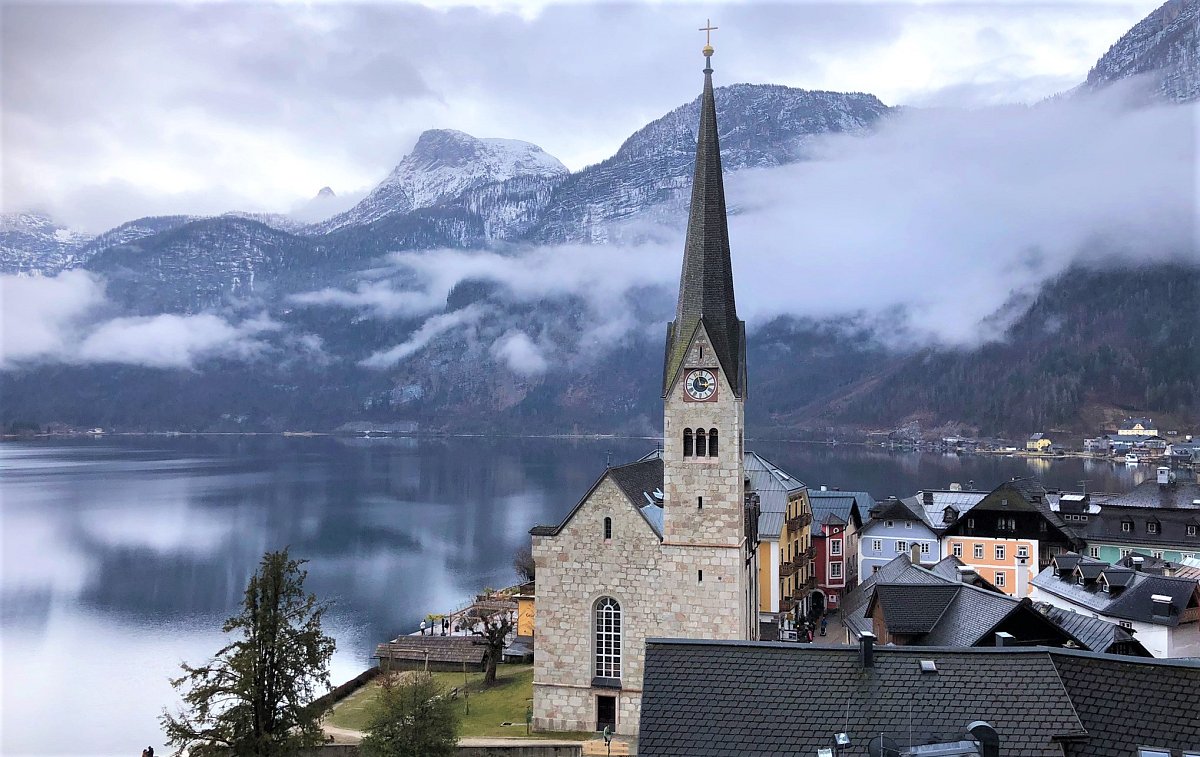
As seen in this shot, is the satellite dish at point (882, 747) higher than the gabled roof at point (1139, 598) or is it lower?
higher

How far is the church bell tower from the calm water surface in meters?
32.1

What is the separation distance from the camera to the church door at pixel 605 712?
35.1 meters

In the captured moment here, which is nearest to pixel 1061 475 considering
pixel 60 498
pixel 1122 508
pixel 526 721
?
pixel 1122 508

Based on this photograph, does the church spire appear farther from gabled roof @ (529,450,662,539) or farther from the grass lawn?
the grass lawn

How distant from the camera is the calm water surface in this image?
194 feet

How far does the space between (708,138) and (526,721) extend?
25.5 meters

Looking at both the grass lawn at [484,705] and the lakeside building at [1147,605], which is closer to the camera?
the grass lawn at [484,705]

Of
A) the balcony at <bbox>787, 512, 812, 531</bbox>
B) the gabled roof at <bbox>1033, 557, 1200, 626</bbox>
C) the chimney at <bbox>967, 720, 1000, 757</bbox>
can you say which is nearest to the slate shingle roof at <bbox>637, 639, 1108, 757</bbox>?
the chimney at <bbox>967, 720, 1000, 757</bbox>

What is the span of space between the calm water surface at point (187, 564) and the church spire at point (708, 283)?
3556cm

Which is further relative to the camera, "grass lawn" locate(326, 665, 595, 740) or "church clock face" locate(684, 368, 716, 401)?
"church clock face" locate(684, 368, 716, 401)

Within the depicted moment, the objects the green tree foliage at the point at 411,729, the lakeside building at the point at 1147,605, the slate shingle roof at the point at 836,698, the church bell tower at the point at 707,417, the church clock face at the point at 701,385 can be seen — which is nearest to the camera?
the slate shingle roof at the point at 836,698

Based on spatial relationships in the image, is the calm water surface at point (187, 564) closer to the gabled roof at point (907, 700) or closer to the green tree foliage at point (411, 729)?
the green tree foliage at point (411, 729)

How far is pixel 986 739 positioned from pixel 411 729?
58.5 ft

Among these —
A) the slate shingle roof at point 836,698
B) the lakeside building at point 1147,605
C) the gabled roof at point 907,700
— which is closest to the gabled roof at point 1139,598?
the lakeside building at point 1147,605
